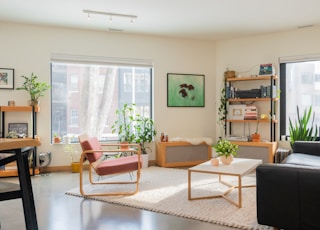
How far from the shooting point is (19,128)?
5133mm

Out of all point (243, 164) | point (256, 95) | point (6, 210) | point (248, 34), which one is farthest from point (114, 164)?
point (248, 34)

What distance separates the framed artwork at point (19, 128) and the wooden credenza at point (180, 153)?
2.31 metres

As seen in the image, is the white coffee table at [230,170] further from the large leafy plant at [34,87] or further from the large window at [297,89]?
the large leafy plant at [34,87]

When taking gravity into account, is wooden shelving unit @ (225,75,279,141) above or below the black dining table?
above

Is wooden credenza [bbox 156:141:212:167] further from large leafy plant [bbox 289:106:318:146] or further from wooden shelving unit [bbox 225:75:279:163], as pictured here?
large leafy plant [bbox 289:106:318:146]

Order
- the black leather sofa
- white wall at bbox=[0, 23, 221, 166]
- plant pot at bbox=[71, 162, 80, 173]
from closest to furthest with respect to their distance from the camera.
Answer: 1. the black leather sofa
2. white wall at bbox=[0, 23, 221, 166]
3. plant pot at bbox=[71, 162, 80, 173]

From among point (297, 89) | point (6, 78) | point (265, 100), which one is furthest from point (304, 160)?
point (6, 78)

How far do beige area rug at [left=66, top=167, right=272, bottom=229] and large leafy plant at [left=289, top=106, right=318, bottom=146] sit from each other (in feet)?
3.71

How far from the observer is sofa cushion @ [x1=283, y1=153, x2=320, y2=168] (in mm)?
3717

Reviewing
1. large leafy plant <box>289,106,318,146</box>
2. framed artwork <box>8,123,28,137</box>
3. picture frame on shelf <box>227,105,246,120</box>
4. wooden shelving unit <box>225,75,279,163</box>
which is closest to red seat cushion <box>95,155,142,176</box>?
framed artwork <box>8,123,28,137</box>

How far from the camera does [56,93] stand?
18.2ft

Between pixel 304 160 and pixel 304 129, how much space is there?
1480mm

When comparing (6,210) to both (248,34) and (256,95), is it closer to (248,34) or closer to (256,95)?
(256,95)

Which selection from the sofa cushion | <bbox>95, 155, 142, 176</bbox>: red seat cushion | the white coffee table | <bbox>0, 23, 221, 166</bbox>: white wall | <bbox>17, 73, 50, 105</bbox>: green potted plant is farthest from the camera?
<bbox>0, 23, 221, 166</bbox>: white wall
